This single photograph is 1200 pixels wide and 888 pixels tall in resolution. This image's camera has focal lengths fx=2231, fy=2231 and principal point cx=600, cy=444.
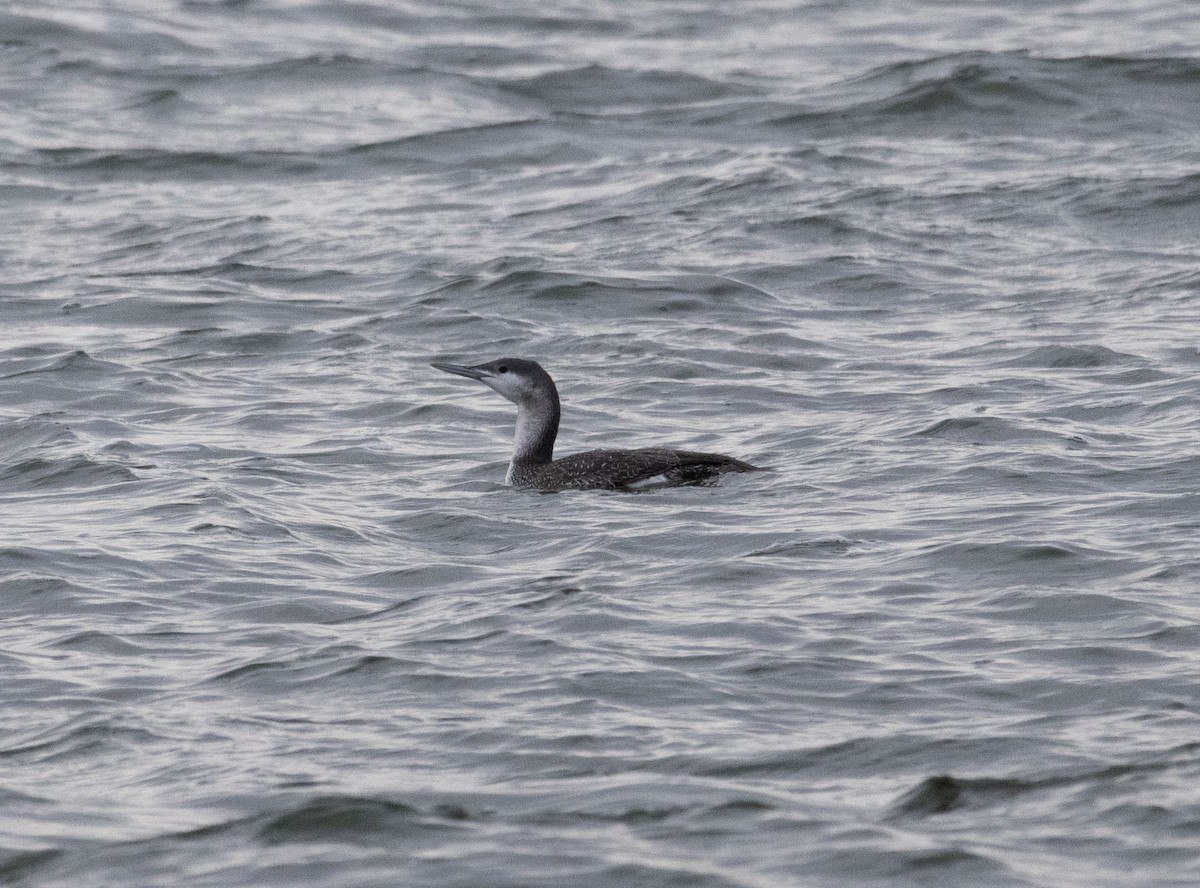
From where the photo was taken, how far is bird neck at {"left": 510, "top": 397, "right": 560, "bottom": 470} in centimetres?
1220

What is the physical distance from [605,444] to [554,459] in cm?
84

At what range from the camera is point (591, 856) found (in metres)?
6.58

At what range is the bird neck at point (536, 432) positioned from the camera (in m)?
12.2

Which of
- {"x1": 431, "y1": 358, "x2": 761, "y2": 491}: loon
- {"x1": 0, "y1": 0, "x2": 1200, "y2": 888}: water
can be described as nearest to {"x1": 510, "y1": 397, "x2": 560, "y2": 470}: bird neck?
{"x1": 431, "y1": 358, "x2": 761, "y2": 491}: loon

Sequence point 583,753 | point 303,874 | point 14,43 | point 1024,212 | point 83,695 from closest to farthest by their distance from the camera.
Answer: point 303,874
point 583,753
point 83,695
point 1024,212
point 14,43

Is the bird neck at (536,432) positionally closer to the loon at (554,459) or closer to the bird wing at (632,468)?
the loon at (554,459)

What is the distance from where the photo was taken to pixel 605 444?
43.0 feet

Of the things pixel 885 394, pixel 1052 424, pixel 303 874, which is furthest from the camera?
pixel 885 394

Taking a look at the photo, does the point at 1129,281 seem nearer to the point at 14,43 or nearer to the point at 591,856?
the point at 591,856

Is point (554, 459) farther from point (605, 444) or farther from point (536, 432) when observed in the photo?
point (605, 444)

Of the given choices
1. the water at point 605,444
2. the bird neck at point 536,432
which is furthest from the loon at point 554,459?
the water at point 605,444

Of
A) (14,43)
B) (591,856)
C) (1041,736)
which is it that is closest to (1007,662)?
(1041,736)

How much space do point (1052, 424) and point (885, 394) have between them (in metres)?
1.22

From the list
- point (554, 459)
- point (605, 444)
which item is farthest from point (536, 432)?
point (605, 444)
